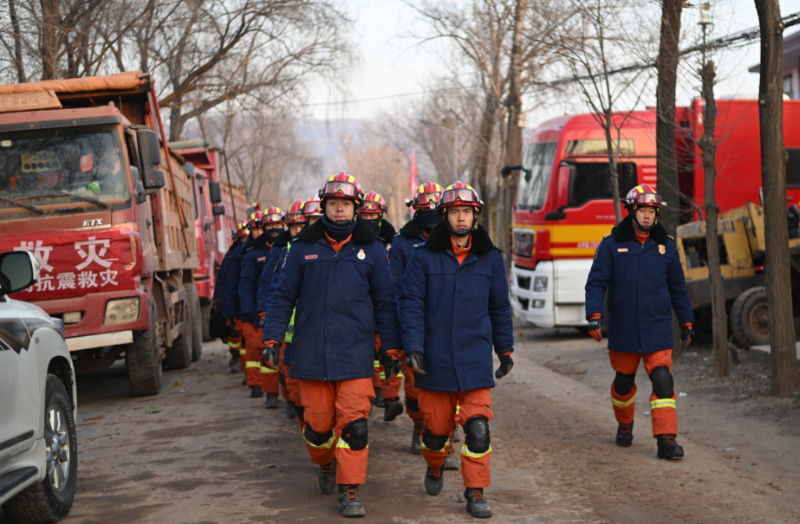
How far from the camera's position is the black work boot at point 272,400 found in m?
10.5

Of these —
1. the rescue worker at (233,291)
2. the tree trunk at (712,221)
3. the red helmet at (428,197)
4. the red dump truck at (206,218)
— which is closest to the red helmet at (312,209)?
the red helmet at (428,197)

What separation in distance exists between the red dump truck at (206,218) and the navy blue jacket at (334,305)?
9743mm

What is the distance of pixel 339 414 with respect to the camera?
611 cm

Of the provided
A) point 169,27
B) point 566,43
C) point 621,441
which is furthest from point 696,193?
point 169,27

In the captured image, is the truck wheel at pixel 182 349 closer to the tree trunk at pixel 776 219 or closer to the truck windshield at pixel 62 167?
the truck windshield at pixel 62 167

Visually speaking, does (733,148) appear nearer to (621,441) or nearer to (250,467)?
(621,441)

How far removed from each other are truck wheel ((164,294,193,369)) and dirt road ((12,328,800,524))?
9.29 ft

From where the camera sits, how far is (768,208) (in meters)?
9.66

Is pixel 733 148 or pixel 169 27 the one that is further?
pixel 169 27

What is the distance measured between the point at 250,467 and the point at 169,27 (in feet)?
44.0

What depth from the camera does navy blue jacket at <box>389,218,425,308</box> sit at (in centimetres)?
775

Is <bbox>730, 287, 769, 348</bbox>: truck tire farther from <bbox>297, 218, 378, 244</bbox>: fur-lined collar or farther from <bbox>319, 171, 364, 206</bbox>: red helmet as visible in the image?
<bbox>319, 171, 364, 206</bbox>: red helmet

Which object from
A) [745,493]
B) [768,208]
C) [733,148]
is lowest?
[745,493]

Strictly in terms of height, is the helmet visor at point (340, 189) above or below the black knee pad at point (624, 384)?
above
